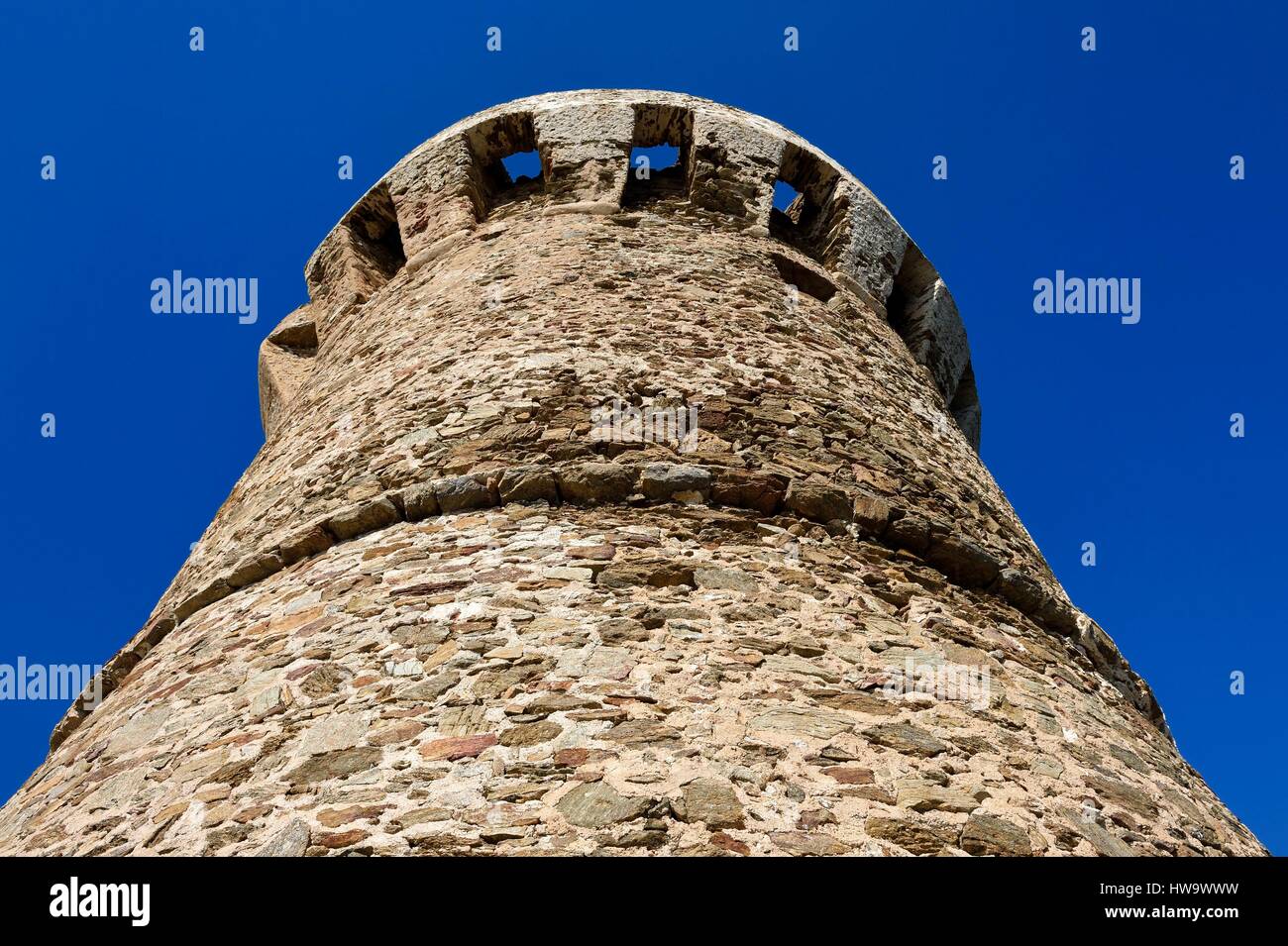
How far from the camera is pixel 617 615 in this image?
358 cm

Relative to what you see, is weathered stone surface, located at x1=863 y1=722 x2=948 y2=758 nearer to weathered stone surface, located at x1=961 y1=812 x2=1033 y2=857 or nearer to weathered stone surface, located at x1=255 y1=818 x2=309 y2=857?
weathered stone surface, located at x1=961 y1=812 x2=1033 y2=857

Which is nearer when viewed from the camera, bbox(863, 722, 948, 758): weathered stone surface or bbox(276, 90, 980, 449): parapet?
bbox(863, 722, 948, 758): weathered stone surface

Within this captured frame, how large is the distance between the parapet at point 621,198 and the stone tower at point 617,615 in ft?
0.48

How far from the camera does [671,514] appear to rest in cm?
421

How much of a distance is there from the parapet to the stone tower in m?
0.15

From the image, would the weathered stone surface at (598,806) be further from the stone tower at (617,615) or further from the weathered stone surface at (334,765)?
the weathered stone surface at (334,765)

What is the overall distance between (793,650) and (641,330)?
218 cm

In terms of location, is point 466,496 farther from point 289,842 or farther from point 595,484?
point 289,842

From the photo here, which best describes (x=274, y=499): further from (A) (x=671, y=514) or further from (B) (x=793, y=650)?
(B) (x=793, y=650)

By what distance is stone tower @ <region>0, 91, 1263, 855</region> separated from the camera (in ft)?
9.62
